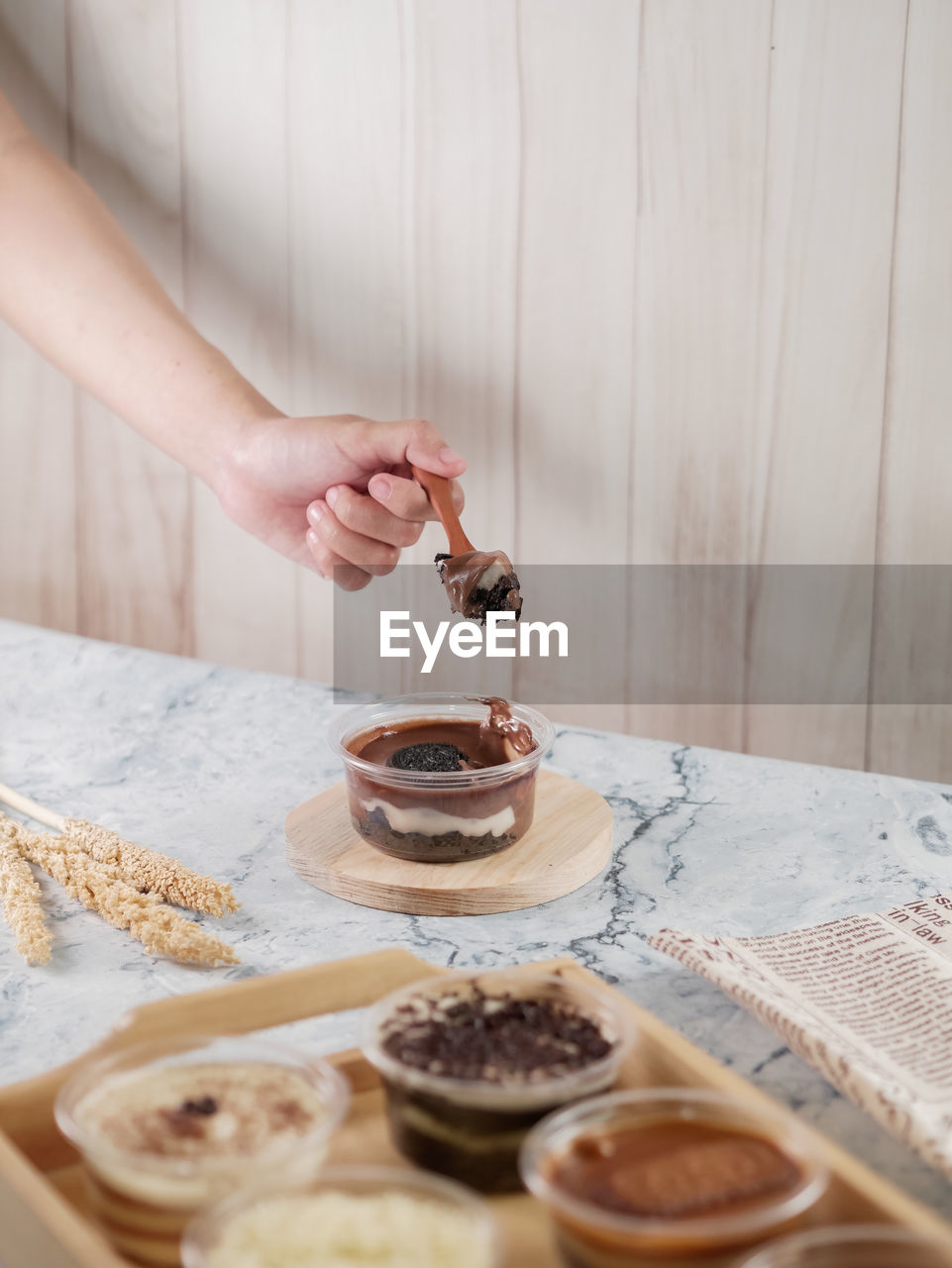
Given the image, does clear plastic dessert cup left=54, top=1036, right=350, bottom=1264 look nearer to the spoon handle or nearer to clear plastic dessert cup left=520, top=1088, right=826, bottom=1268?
clear plastic dessert cup left=520, top=1088, right=826, bottom=1268

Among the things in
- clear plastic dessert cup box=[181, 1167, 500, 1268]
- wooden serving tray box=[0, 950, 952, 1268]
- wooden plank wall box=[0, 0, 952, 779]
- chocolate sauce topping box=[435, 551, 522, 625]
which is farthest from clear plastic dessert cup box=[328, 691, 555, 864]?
wooden plank wall box=[0, 0, 952, 779]

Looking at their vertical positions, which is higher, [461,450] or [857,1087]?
[461,450]

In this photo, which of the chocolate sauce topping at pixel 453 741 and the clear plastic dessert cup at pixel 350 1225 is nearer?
the clear plastic dessert cup at pixel 350 1225

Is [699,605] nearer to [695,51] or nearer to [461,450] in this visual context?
[461,450]

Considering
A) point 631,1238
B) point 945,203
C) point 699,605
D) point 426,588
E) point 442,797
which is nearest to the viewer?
point 631,1238

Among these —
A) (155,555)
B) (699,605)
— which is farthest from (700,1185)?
(155,555)

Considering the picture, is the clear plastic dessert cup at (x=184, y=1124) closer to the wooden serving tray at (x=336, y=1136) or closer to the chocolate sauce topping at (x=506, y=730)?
the wooden serving tray at (x=336, y=1136)

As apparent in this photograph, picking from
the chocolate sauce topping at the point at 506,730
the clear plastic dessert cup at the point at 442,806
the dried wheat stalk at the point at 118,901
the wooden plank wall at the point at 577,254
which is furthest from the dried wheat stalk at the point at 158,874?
the wooden plank wall at the point at 577,254
